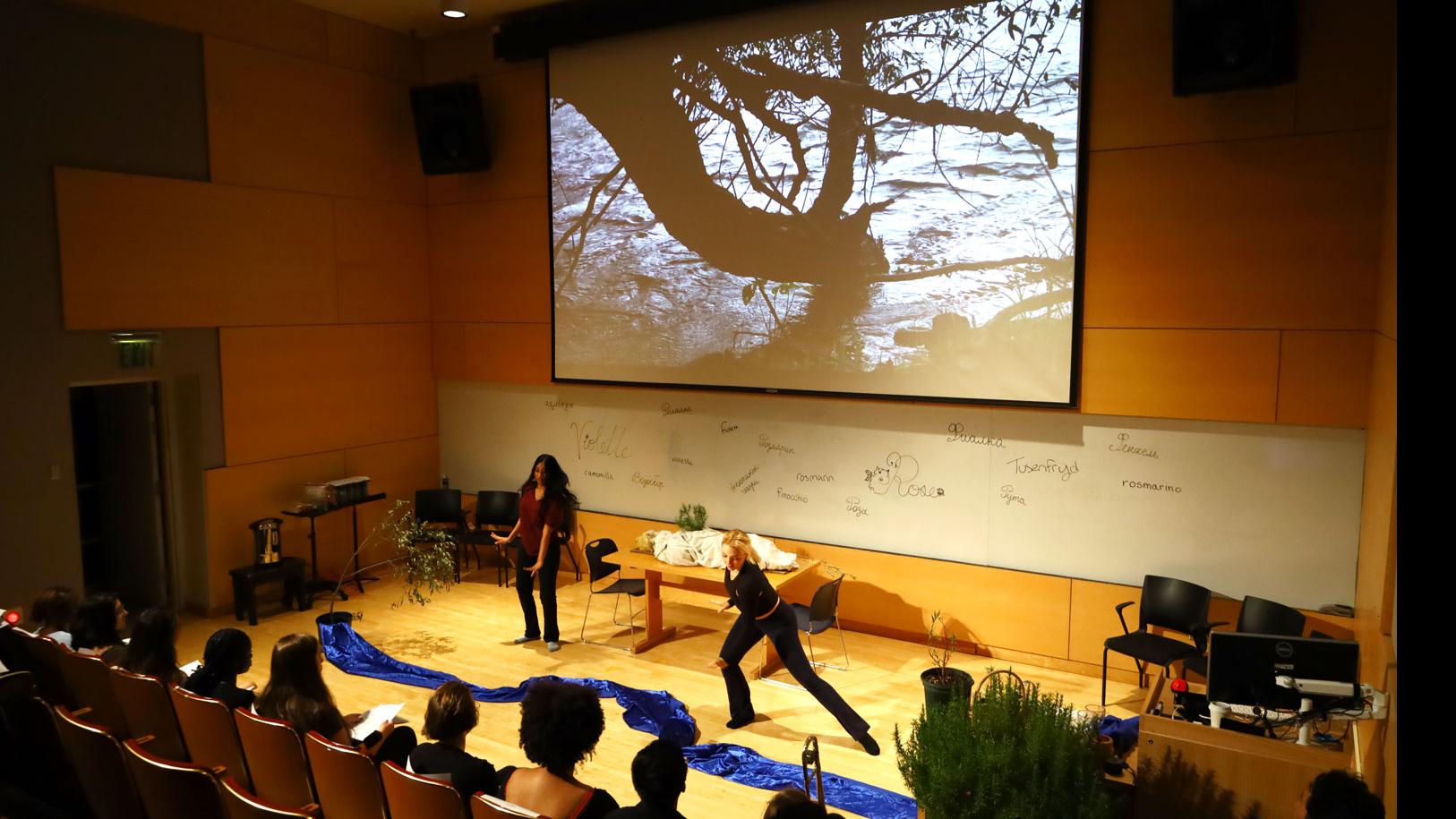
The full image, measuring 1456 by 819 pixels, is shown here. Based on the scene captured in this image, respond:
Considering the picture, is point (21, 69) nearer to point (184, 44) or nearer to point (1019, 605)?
point (184, 44)

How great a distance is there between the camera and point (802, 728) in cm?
552

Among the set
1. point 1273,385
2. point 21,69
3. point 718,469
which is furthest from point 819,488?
point 21,69

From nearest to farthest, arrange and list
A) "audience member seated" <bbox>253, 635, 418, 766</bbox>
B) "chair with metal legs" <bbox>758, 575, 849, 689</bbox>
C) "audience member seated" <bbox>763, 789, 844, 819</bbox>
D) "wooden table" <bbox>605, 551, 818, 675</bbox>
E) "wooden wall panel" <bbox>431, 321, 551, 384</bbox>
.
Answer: "audience member seated" <bbox>763, 789, 844, 819</bbox>
"audience member seated" <bbox>253, 635, 418, 766</bbox>
"chair with metal legs" <bbox>758, 575, 849, 689</bbox>
"wooden table" <bbox>605, 551, 818, 675</bbox>
"wooden wall panel" <bbox>431, 321, 551, 384</bbox>

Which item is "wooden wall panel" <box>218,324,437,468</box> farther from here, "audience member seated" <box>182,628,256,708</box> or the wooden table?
"audience member seated" <box>182,628,256,708</box>

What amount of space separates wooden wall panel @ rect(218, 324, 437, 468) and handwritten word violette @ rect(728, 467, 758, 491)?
3417 mm

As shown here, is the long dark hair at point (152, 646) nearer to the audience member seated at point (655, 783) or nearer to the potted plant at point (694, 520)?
the audience member seated at point (655, 783)

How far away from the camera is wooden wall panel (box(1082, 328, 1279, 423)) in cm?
561

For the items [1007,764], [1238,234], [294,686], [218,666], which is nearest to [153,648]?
[218,666]

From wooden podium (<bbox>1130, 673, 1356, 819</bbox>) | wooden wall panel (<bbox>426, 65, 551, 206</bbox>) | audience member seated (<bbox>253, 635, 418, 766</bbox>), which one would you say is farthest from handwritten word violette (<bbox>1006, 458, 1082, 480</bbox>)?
wooden wall panel (<bbox>426, 65, 551, 206</bbox>)

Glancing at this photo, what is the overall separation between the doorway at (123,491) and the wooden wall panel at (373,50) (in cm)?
324

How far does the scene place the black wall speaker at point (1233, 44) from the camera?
203 inches

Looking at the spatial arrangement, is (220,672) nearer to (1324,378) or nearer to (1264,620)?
(1264,620)

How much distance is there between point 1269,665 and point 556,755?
2.80 m

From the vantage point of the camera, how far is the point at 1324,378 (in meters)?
5.43
